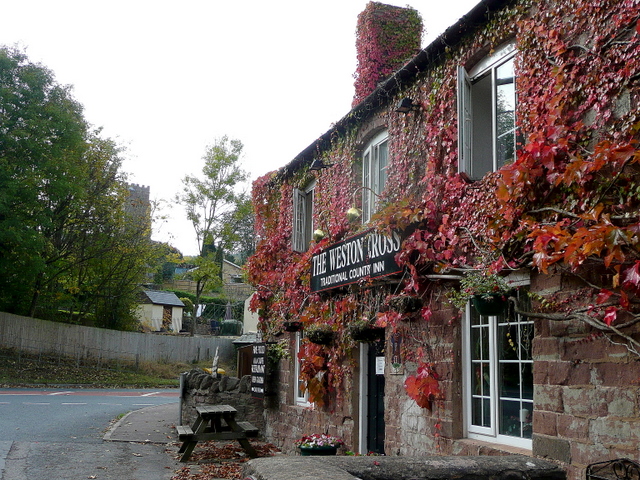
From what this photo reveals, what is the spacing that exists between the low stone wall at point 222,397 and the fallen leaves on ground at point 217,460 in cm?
84

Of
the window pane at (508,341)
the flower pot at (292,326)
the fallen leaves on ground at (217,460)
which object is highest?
the flower pot at (292,326)

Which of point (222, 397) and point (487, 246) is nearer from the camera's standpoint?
point (487, 246)

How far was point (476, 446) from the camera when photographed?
668 cm

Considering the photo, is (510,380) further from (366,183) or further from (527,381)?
(366,183)

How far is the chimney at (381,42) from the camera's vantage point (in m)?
11.7

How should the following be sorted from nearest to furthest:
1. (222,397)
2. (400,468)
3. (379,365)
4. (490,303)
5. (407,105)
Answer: (400,468) < (490,303) < (407,105) < (379,365) < (222,397)

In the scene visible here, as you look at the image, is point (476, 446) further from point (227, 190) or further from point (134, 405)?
point (227, 190)

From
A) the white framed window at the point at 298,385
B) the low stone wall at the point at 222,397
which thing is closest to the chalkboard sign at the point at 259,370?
the low stone wall at the point at 222,397

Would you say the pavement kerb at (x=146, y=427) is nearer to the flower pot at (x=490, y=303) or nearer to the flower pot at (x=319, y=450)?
the flower pot at (x=319, y=450)

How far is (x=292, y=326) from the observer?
12.2 meters

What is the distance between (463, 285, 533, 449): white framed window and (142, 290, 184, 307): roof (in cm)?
4232

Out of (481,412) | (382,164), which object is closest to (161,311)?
(382,164)

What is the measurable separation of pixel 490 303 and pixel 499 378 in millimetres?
937

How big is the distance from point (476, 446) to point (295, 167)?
7.94 metres
